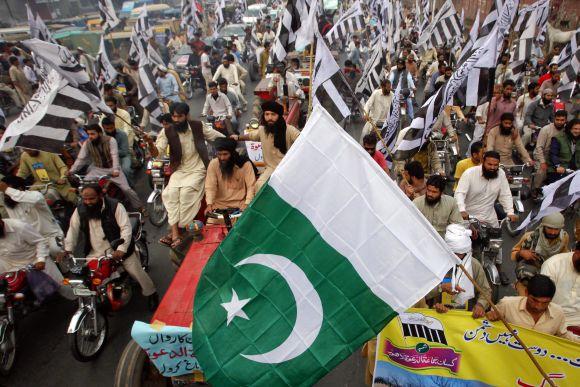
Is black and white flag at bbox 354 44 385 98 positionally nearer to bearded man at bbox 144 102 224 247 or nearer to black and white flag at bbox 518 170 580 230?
bearded man at bbox 144 102 224 247

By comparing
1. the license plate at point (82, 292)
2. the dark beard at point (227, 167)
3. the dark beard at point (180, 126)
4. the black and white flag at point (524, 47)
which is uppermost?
the black and white flag at point (524, 47)

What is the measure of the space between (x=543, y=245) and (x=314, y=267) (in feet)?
11.7

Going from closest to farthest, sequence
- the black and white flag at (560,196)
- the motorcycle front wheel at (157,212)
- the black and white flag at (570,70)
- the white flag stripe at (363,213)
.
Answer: the white flag stripe at (363,213) → the black and white flag at (560,196) → the motorcycle front wheel at (157,212) → the black and white flag at (570,70)

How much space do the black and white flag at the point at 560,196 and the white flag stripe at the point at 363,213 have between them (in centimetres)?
243

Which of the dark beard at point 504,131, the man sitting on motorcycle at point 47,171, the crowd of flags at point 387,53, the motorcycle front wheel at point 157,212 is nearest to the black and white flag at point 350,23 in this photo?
the crowd of flags at point 387,53

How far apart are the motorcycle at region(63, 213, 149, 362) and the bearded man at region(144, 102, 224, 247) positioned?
1.09 m

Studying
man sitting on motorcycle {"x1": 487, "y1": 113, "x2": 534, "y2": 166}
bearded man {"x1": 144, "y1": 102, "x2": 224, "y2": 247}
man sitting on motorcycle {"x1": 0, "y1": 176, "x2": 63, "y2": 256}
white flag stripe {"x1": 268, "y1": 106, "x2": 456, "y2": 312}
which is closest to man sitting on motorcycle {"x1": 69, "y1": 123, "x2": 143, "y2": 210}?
bearded man {"x1": 144, "y1": 102, "x2": 224, "y2": 247}

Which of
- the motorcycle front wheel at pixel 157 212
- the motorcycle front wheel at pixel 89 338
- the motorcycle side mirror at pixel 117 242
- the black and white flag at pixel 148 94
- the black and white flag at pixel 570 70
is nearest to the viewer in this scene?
the motorcycle front wheel at pixel 89 338

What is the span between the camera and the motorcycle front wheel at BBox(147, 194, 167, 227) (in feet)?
26.7

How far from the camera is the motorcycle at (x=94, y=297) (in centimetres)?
496

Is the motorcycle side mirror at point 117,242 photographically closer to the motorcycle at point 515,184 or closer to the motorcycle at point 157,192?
the motorcycle at point 157,192

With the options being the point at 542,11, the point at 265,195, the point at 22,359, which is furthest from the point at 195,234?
the point at 542,11

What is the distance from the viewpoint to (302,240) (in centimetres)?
277

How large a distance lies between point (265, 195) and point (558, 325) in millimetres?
2891
